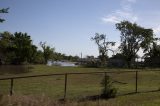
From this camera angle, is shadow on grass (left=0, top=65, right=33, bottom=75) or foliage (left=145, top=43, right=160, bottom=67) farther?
foliage (left=145, top=43, right=160, bottom=67)

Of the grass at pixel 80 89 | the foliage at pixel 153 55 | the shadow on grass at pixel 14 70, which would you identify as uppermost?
the foliage at pixel 153 55

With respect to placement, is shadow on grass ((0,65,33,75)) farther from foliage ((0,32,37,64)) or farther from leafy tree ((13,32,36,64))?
leafy tree ((13,32,36,64))

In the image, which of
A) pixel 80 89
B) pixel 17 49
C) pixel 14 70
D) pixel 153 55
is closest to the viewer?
pixel 80 89

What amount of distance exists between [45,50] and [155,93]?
4750 inches

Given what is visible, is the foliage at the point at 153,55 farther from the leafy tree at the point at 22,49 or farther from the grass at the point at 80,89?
the grass at the point at 80,89

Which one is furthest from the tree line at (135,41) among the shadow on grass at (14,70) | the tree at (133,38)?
the shadow on grass at (14,70)

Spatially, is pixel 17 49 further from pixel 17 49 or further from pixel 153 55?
pixel 153 55

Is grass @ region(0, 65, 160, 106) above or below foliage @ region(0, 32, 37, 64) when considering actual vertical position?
below

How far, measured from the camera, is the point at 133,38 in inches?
4286

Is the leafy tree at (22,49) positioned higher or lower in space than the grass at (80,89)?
higher

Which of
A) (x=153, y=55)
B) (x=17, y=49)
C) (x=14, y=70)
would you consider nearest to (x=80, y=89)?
(x=14, y=70)

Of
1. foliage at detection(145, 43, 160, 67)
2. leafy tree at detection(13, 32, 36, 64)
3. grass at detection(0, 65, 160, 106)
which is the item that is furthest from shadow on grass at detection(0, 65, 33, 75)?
foliage at detection(145, 43, 160, 67)

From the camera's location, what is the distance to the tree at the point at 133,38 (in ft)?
356

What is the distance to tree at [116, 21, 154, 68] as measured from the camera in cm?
10850
